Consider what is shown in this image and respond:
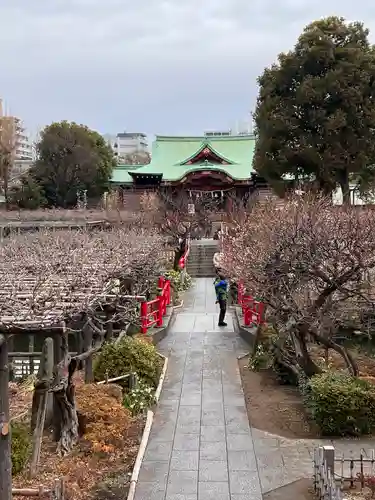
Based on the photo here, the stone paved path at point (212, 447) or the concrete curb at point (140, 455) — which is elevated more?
the concrete curb at point (140, 455)

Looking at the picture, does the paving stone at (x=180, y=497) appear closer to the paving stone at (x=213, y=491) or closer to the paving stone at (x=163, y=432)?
the paving stone at (x=213, y=491)

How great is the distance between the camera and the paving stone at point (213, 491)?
648 centimetres

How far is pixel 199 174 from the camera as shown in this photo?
1478 inches

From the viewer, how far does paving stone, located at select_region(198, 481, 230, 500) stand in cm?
648

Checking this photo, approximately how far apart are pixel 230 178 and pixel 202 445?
29.9m

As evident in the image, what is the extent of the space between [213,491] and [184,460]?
38.7 inches

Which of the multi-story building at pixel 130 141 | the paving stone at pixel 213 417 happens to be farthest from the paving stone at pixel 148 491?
the multi-story building at pixel 130 141

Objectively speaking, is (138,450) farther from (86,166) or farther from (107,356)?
(86,166)

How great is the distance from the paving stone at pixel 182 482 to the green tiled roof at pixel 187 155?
32.2 metres

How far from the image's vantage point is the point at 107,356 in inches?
404

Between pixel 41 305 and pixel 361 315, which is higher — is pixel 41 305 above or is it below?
above

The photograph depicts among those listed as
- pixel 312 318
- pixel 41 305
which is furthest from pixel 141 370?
pixel 41 305

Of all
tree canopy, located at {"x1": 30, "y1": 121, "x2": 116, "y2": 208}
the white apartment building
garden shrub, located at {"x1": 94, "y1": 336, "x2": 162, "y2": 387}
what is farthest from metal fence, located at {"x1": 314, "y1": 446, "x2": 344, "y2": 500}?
the white apartment building

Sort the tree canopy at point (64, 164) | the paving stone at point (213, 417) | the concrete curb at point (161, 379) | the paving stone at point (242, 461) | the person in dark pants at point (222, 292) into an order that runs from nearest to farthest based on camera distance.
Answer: the paving stone at point (242, 461)
the paving stone at point (213, 417)
the concrete curb at point (161, 379)
the person in dark pants at point (222, 292)
the tree canopy at point (64, 164)
